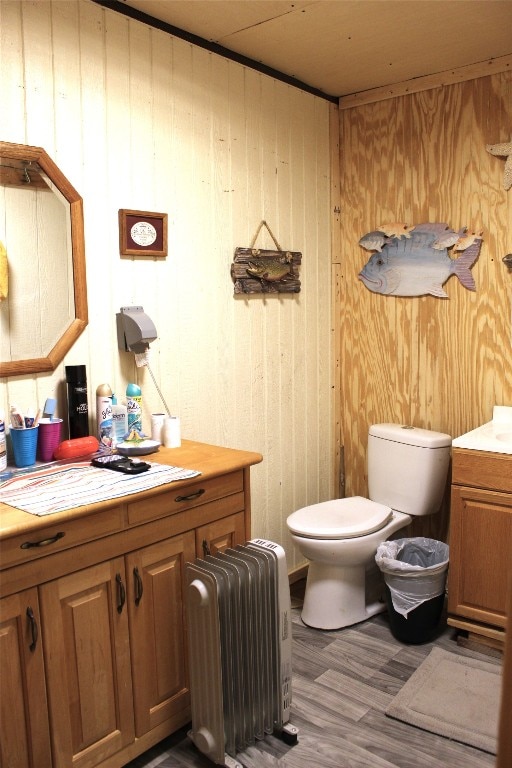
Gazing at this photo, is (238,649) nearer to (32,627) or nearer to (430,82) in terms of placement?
(32,627)

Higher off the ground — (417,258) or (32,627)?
(417,258)

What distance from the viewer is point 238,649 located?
6.25ft

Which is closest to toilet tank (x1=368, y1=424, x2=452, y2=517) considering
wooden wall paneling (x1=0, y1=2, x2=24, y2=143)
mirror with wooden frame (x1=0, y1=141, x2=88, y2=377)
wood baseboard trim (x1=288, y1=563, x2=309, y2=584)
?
wood baseboard trim (x1=288, y1=563, x2=309, y2=584)

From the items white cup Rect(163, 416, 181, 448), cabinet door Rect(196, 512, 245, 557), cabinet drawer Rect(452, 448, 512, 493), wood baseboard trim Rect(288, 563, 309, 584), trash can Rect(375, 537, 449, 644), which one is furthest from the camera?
wood baseboard trim Rect(288, 563, 309, 584)

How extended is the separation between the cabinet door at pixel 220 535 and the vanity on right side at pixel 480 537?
0.94m

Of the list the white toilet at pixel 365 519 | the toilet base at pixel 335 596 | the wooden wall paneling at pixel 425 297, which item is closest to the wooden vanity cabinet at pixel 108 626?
the white toilet at pixel 365 519

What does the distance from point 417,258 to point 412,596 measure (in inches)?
60.5

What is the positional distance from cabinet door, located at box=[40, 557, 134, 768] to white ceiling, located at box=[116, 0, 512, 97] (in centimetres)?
190

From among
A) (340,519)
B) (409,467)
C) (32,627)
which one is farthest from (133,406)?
(409,467)

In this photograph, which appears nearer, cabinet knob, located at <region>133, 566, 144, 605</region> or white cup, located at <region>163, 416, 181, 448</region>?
cabinet knob, located at <region>133, 566, 144, 605</region>

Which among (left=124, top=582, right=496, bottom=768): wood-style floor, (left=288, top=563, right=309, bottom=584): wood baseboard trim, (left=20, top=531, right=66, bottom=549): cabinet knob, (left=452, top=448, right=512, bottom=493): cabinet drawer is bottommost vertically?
(left=124, top=582, right=496, bottom=768): wood-style floor

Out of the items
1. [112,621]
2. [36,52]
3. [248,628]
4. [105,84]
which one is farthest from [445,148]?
[112,621]

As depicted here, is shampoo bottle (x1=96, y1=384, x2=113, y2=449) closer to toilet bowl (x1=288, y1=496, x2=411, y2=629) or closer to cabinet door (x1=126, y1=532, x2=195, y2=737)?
cabinet door (x1=126, y1=532, x2=195, y2=737)

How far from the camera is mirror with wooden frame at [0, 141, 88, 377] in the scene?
1.92 meters
